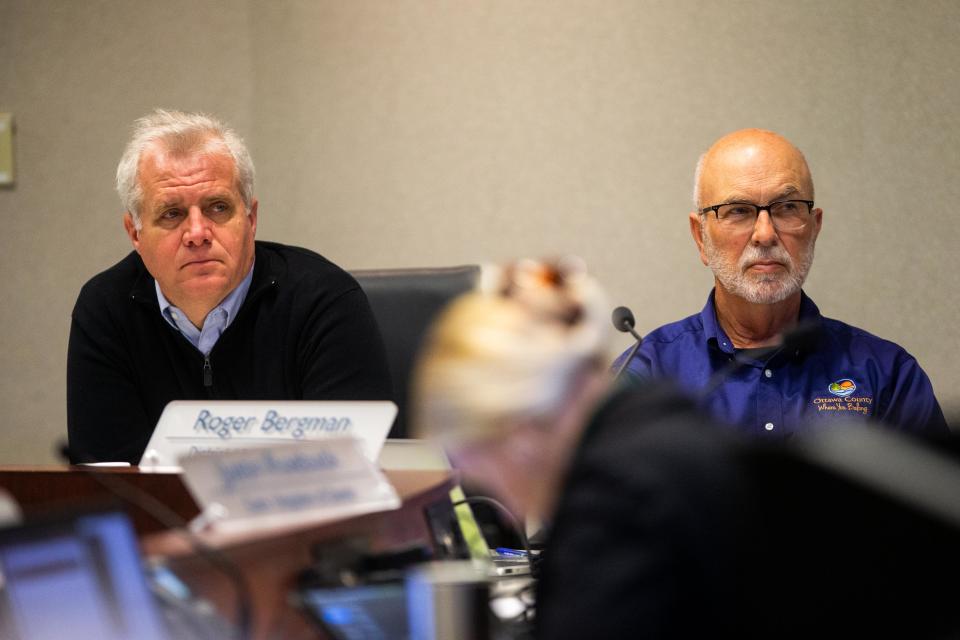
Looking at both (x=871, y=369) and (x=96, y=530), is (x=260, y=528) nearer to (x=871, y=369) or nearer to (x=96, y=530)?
(x=96, y=530)

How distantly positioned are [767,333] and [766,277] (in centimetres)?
13

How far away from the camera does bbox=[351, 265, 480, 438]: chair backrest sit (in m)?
2.43

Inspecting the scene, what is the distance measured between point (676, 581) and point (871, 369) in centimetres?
156

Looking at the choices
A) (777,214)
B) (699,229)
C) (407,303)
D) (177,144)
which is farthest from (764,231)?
(177,144)

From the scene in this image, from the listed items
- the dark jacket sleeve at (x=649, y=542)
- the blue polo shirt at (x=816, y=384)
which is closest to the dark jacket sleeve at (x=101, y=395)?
the blue polo shirt at (x=816, y=384)

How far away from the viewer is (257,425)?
1.40 meters

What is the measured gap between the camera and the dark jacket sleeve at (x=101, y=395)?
2215 millimetres

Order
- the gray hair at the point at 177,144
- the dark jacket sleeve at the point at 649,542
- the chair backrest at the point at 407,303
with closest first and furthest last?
1. the dark jacket sleeve at the point at 649,542
2. the gray hair at the point at 177,144
3. the chair backrest at the point at 407,303

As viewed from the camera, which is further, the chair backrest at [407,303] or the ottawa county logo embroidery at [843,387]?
the chair backrest at [407,303]

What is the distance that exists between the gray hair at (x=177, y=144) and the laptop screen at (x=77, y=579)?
145 centimetres

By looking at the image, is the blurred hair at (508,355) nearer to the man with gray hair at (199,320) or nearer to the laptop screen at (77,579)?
the laptop screen at (77,579)

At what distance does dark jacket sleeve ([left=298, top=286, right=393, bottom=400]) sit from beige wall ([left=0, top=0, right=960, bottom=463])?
100cm

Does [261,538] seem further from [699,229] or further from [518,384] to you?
[699,229]

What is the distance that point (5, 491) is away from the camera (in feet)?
4.94
